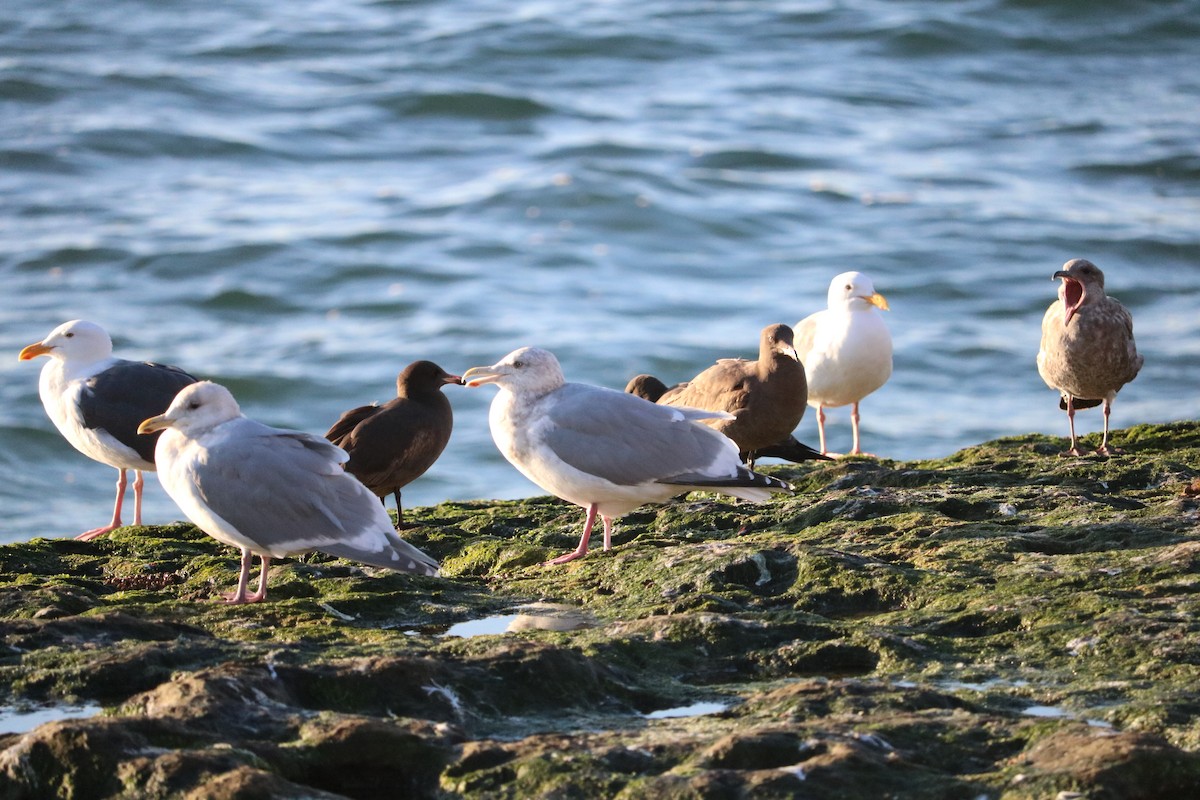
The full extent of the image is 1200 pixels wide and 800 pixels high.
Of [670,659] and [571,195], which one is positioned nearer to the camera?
[670,659]

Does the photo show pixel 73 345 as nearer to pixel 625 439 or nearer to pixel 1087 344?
pixel 625 439

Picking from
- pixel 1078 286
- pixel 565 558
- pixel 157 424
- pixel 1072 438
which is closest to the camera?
pixel 157 424

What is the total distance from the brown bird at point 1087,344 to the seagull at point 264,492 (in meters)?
4.32

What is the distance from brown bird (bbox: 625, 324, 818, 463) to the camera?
847 centimetres

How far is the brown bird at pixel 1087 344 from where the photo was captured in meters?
8.91

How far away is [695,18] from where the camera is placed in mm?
33688

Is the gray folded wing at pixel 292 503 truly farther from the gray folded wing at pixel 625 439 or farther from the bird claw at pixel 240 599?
the gray folded wing at pixel 625 439

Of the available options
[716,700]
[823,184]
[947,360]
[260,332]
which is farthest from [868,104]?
[716,700]

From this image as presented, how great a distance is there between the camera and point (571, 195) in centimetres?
2633

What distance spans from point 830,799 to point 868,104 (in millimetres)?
27381

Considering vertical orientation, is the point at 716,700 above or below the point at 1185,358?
above

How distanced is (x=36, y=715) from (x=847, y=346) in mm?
7182

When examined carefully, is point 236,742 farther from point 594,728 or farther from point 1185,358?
point 1185,358

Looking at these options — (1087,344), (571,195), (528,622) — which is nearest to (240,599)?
(528,622)
